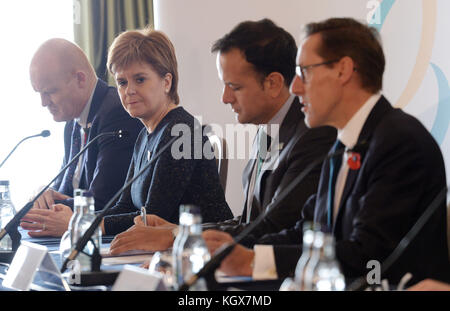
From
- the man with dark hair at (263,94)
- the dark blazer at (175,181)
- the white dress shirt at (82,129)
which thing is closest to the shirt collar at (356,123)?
the man with dark hair at (263,94)

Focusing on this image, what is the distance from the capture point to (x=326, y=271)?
3.57 ft

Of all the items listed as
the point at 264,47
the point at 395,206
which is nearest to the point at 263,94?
the point at 264,47

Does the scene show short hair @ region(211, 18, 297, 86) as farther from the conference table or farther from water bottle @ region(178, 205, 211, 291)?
water bottle @ region(178, 205, 211, 291)

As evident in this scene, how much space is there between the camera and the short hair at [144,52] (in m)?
2.93

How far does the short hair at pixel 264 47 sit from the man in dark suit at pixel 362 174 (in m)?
0.48

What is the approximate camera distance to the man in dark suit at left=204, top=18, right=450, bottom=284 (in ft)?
5.19

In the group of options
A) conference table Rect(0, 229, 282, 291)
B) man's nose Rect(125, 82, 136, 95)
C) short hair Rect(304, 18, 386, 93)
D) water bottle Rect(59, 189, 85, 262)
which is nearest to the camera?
conference table Rect(0, 229, 282, 291)

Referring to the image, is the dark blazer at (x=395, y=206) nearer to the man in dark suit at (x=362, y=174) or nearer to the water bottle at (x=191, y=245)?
the man in dark suit at (x=362, y=174)

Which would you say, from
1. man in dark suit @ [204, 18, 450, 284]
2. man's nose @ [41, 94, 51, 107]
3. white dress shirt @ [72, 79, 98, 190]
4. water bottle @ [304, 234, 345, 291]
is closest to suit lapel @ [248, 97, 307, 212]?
man in dark suit @ [204, 18, 450, 284]

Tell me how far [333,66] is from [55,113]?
2.17 m

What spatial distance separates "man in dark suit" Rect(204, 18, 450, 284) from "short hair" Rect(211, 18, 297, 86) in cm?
48
